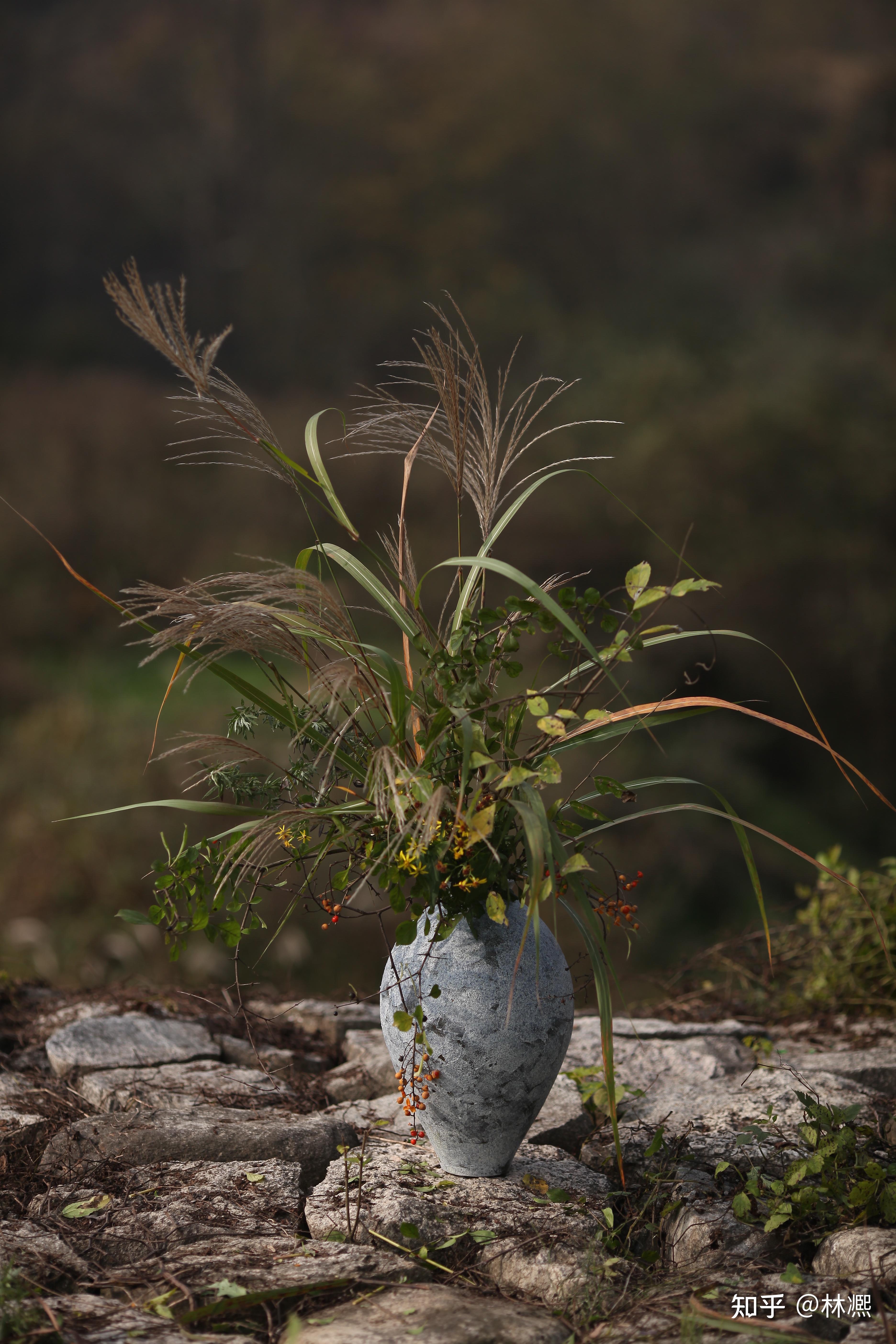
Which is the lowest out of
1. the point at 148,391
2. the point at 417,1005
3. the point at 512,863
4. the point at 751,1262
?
the point at 751,1262

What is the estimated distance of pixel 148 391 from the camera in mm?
7770

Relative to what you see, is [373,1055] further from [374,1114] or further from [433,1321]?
[433,1321]

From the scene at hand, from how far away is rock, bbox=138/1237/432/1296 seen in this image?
1.28m

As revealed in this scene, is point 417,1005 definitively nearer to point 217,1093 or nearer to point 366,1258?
point 366,1258

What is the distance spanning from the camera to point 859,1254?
1.36 metres

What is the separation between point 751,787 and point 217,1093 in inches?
213

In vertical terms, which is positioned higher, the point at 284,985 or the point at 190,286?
the point at 190,286

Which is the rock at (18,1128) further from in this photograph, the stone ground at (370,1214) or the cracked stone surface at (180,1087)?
the cracked stone surface at (180,1087)

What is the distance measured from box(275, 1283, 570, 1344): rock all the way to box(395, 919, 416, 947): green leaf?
1.47 feet

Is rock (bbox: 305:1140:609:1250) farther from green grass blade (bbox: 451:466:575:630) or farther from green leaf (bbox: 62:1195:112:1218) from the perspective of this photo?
green grass blade (bbox: 451:466:575:630)

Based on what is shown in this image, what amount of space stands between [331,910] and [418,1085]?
1.07 feet

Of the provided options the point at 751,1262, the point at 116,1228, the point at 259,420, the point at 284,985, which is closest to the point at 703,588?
the point at 259,420

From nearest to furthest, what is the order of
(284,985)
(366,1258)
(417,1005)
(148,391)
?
1. (366,1258)
2. (417,1005)
3. (284,985)
4. (148,391)

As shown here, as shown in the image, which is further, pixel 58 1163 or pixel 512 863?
pixel 58 1163
